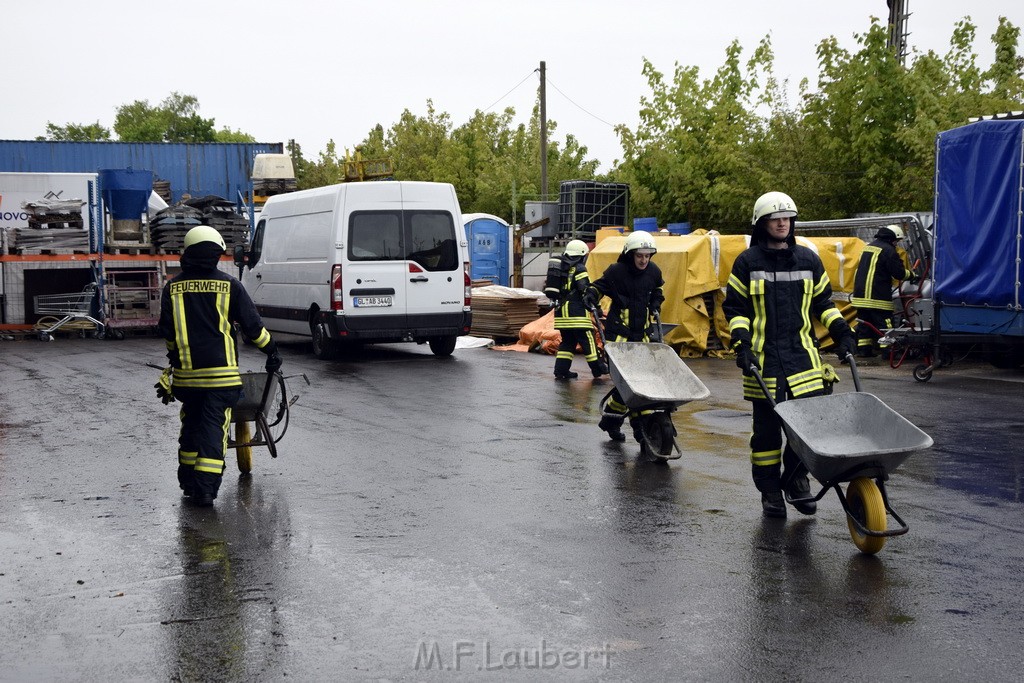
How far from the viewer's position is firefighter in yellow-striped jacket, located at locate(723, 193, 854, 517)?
22.1ft

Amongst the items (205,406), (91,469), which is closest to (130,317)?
(91,469)

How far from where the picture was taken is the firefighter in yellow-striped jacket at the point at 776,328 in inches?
266

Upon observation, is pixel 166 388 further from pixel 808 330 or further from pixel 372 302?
pixel 372 302

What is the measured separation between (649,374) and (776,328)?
2261mm

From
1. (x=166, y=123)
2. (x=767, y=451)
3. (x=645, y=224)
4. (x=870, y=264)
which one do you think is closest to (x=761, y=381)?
(x=767, y=451)

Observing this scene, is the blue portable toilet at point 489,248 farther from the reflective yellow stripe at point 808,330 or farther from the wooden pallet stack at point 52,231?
the reflective yellow stripe at point 808,330

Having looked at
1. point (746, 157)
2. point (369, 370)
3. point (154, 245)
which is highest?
point (746, 157)

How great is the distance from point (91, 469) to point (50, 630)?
13.0 feet

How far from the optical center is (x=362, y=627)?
15.9 ft

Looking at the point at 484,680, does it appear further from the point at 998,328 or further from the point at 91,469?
the point at 998,328

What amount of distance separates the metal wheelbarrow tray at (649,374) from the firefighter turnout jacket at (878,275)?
745cm

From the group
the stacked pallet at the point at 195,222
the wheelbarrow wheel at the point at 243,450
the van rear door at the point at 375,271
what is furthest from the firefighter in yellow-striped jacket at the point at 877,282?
the stacked pallet at the point at 195,222

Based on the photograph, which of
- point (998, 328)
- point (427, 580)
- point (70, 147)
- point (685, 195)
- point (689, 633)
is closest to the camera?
point (689, 633)

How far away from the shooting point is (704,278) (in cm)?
1778
